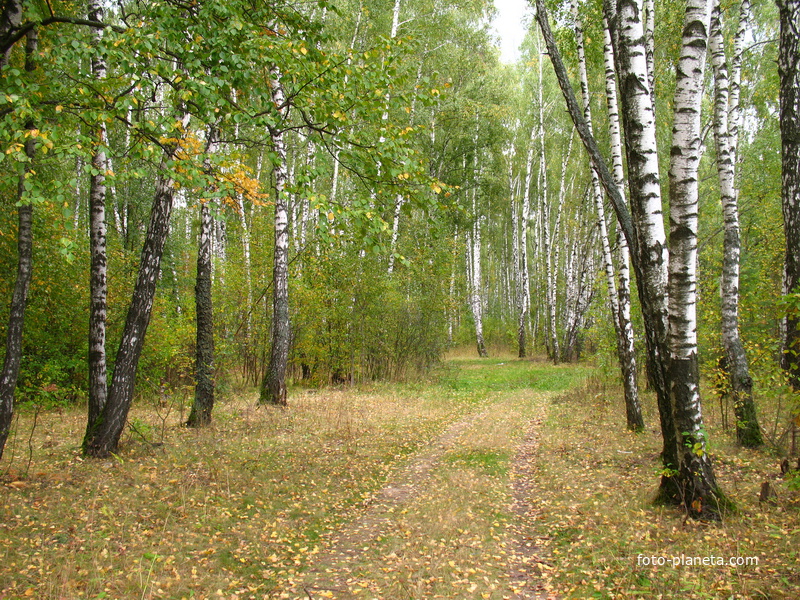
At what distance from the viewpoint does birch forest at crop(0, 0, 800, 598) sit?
4.49m

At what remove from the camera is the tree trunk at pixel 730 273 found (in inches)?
274

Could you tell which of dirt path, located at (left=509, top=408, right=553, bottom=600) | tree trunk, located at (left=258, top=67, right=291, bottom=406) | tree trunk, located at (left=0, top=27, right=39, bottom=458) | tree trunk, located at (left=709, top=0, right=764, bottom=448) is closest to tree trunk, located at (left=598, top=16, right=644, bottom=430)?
tree trunk, located at (left=709, top=0, right=764, bottom=448)

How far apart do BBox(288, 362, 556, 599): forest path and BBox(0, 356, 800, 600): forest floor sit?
0.07 ft

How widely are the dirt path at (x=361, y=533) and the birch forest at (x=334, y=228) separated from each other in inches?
13.3

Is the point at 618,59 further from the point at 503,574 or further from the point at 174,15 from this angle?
the point at 503,574

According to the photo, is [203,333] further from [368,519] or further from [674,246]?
[674,246]

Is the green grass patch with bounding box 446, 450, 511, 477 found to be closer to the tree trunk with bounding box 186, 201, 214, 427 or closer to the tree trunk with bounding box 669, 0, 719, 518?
the tree trunk with bounding box 669, 0, 719, 518

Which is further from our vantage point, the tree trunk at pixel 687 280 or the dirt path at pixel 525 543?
the tree trunk at pixel 687 280

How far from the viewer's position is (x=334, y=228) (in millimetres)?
5078

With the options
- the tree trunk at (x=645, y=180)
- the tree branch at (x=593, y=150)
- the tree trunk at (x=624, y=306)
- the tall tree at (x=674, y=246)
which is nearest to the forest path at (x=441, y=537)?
the tall tree at (x=674, y=246)

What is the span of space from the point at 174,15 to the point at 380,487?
19.7ft

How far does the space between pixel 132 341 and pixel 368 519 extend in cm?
393

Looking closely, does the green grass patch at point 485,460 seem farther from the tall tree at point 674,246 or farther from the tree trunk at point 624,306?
the tree trunk at point 624,306

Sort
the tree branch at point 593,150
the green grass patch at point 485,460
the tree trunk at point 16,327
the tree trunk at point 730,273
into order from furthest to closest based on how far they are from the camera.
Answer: the green grass patch at point 485,460 < the tree trunk at point 730,273 < the tree branch at point 593,150 < the tree trunk at point 16,327
